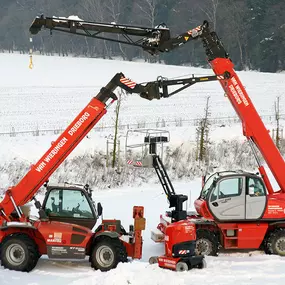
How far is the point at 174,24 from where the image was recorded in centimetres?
7575

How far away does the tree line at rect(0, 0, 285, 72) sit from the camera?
6569 centimetres

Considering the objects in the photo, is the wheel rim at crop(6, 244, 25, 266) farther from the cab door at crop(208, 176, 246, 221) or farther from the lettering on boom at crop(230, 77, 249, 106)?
the lettering on boom at crop(230, 77, 249, 106)

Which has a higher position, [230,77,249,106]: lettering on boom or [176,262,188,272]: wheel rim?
[230,77,249,106]: lettering on boom

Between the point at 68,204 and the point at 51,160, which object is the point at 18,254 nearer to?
the point at 68,204

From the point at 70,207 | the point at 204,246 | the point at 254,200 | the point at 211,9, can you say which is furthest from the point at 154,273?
the point at 211,9

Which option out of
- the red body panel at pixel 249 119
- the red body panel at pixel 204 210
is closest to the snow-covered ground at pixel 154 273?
the red body panel at pixel 204 210

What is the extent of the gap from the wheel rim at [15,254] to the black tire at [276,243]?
6.36m

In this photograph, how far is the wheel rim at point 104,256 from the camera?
537 inches

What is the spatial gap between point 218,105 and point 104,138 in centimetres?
1797

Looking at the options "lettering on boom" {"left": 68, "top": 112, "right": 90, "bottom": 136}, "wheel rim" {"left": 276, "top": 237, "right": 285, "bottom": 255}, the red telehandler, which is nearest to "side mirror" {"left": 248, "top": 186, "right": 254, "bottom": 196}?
"wheel rim" {"left": 276, "top": 237, "right": 285, "bottom": 255}

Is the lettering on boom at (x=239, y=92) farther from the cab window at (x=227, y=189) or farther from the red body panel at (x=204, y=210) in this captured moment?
the red body panel at (x=204, y=210)

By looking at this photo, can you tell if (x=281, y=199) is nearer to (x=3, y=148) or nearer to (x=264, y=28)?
(x=3, y=148)

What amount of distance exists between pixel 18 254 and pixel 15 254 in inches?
2.7

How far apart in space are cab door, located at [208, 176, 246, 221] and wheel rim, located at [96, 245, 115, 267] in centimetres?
326
